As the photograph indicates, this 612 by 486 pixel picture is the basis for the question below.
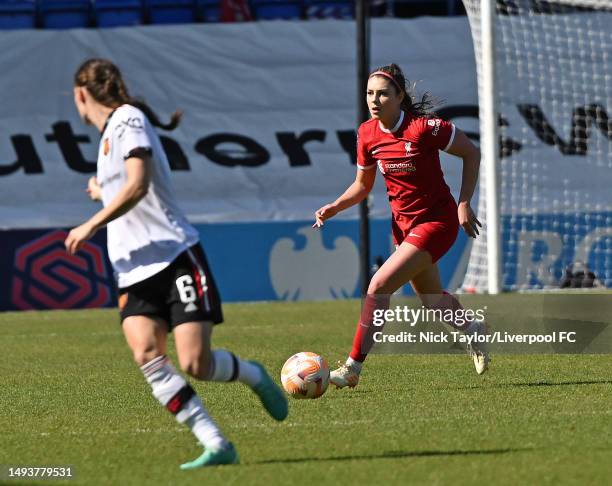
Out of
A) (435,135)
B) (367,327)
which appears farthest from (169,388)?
(435,135)

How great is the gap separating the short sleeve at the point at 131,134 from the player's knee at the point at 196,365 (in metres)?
0.94

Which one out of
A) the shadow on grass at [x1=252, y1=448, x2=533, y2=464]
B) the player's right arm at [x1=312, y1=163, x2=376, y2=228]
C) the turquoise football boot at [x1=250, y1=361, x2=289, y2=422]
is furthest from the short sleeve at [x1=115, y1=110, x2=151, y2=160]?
the player's right arm at [x1=312, y1=163, x2=376, y2=228]

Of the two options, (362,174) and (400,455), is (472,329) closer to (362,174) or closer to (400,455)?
(362,174)

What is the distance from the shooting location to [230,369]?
20.0 ft

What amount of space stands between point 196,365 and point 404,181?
3.46m

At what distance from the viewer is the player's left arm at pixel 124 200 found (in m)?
5.71

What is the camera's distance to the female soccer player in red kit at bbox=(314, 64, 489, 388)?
880cm

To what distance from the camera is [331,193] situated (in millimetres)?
21109

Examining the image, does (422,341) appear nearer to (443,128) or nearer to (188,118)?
(443,128)

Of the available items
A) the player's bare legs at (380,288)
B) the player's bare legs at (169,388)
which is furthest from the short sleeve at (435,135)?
the player's bare legs at (169,388)

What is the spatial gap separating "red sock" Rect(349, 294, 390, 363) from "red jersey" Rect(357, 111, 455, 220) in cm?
61

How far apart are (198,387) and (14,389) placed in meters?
1.40

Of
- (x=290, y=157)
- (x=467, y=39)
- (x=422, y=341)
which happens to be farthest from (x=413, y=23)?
(x=422, y=341)

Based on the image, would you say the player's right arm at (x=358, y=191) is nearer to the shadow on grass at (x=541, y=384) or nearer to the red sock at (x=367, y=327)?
the red sock at (x=367, y=327)
